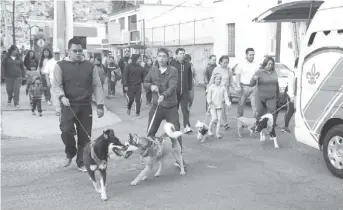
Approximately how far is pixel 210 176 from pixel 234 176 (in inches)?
13.9

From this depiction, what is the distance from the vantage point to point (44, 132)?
390 inches

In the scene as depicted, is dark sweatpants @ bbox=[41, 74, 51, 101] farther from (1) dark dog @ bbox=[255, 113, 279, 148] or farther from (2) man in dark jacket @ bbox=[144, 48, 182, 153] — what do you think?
(1) dark dog @ bbox=[255, 113, 279, 148]

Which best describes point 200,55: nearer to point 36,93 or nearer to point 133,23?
point 36,93

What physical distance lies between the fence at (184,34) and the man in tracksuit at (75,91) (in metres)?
19.1

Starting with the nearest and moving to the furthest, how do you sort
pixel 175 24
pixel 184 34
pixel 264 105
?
pixel 264 105, pixel 184 34, pixel 175 24

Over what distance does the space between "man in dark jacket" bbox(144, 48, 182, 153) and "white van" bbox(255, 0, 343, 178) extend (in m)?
2.03

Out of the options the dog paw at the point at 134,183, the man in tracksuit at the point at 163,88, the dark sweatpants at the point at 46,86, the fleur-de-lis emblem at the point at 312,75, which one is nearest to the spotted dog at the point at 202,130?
the man in tracksuit at the point at 163,88

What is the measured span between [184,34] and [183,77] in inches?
768

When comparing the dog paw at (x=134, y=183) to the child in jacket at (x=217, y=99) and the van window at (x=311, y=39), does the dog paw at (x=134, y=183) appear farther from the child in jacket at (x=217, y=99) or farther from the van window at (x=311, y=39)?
the child in jacket at (x=217, y=99)

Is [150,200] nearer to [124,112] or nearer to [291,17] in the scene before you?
[291,17]

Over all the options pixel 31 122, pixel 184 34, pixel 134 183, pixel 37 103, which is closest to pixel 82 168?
pixel 134 183

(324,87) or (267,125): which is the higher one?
(324,87)

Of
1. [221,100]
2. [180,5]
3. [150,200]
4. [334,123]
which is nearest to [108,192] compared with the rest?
[150,200]

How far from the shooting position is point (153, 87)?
254 inches
